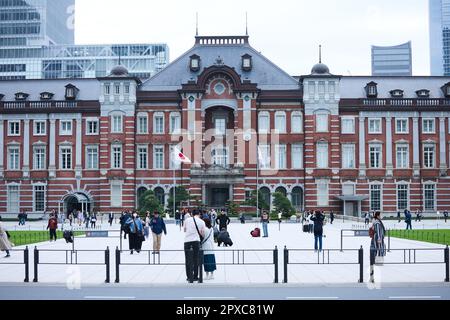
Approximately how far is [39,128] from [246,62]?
20894 mm

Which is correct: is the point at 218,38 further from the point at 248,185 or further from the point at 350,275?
the point at 350,275

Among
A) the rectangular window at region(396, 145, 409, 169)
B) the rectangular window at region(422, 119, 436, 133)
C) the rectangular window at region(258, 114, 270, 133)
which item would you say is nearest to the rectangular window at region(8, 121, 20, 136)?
the rectangular window at region(258, 114, 270, 133)

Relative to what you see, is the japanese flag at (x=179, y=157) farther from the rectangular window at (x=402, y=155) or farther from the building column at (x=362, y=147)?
the rectangular window at (x=402, y=155)

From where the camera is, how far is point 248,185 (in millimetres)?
60281

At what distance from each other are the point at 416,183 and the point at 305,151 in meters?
10.9

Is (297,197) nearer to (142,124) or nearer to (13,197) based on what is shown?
(142,124)

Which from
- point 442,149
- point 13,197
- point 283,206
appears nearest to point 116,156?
point 13,197

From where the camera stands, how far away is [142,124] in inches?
2409

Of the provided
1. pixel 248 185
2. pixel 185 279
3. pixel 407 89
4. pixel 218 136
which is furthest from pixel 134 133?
pixel 185 279

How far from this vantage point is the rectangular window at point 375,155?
60.8 metres

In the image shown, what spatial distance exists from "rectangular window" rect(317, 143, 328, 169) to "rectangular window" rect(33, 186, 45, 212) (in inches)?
1037

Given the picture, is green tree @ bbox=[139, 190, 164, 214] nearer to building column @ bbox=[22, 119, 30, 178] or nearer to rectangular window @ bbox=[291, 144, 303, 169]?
building column @ bbox=[22, 119, 30, 178]

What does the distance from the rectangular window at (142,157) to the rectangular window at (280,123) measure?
12615 mm

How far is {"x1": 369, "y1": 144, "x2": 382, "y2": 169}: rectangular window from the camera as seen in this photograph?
200 feet
